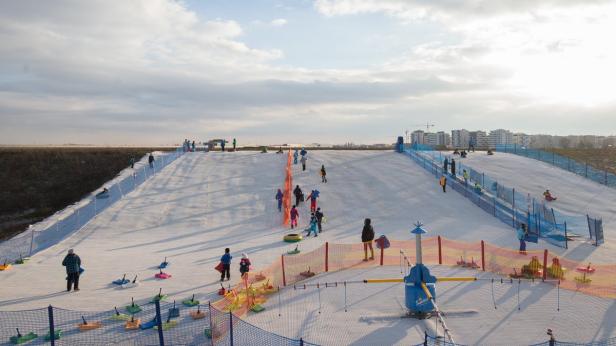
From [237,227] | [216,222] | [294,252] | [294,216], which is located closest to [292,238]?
[294,252]

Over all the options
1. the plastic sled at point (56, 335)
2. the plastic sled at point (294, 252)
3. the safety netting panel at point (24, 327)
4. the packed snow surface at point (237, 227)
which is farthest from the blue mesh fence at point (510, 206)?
the safety netting panel at point (24, 327)

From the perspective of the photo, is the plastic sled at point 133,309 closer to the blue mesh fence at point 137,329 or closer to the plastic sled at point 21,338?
the blue mesh fence at point 137,329

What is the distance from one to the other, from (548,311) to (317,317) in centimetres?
572

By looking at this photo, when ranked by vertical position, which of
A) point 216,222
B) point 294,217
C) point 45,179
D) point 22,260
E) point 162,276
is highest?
point 45,179

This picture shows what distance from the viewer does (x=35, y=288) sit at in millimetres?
15258

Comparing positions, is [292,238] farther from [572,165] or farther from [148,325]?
[572,165]

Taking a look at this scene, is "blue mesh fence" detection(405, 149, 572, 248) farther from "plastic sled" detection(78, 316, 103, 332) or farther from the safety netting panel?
the safety netting panel

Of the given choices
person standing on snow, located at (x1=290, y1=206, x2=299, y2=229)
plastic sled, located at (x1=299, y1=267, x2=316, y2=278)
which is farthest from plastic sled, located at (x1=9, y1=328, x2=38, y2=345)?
person standing on snow, located at (x1=290, y1=206, x2=299, y2=229)

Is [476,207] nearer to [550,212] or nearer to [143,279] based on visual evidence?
[550,212]

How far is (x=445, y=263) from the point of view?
1638cm

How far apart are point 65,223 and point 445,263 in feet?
64.3

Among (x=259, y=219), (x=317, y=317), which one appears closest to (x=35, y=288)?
(x=317, y=317)

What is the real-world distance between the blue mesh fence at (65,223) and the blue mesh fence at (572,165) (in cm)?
3145

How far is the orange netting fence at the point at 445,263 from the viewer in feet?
44.4
